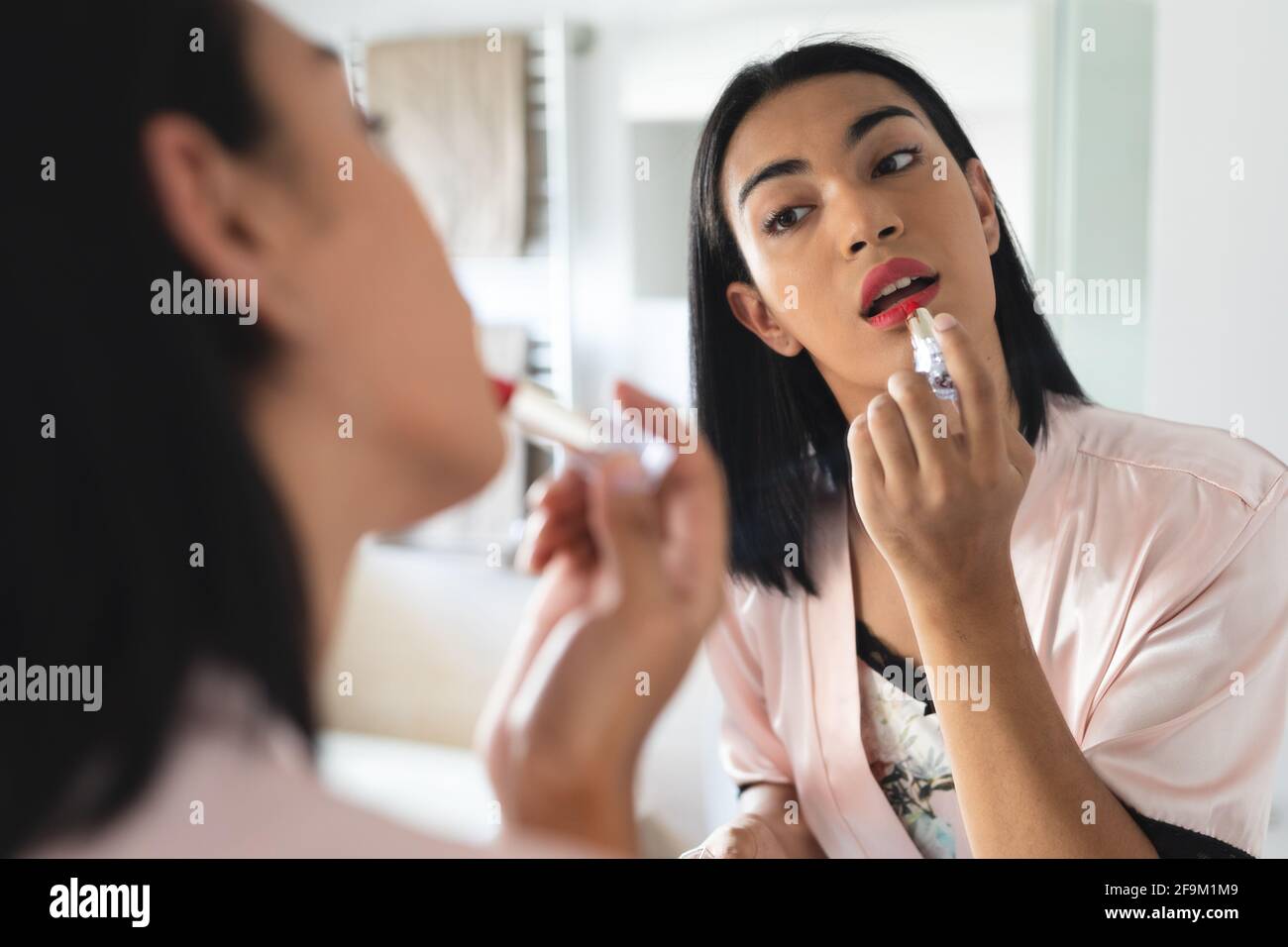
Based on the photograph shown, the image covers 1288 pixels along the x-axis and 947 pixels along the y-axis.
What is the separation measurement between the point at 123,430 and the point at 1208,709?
54 centimetres

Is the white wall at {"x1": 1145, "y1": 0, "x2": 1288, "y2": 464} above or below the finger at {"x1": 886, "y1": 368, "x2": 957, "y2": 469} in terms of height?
above

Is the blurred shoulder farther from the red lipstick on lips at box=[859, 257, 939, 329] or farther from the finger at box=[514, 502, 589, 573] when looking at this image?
the finger at box=[514, 502, 589, 573]

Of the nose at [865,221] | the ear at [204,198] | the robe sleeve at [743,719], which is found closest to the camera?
the ear at [204,198]

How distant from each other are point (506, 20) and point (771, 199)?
0.60 ft

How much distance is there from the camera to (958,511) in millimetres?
Answer: 556

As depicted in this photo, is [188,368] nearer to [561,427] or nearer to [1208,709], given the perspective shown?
[561,427]

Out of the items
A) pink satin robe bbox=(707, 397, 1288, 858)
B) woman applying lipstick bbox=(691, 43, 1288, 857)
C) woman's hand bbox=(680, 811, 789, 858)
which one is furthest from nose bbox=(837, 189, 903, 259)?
woman's hand bbox=(680, 811, 789, 858)

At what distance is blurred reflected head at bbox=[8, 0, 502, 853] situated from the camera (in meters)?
0.48

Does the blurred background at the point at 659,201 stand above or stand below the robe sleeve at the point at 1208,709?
above

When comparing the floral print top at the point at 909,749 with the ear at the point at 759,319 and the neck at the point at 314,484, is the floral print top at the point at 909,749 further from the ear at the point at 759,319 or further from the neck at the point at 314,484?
the neck at the point at 314,484

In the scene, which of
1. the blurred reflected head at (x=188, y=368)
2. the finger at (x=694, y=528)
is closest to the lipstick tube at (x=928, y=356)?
the finger at (x=694, y=528)

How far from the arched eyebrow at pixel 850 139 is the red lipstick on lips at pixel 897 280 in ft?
0.22

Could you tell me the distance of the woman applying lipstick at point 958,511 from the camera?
559 mm
